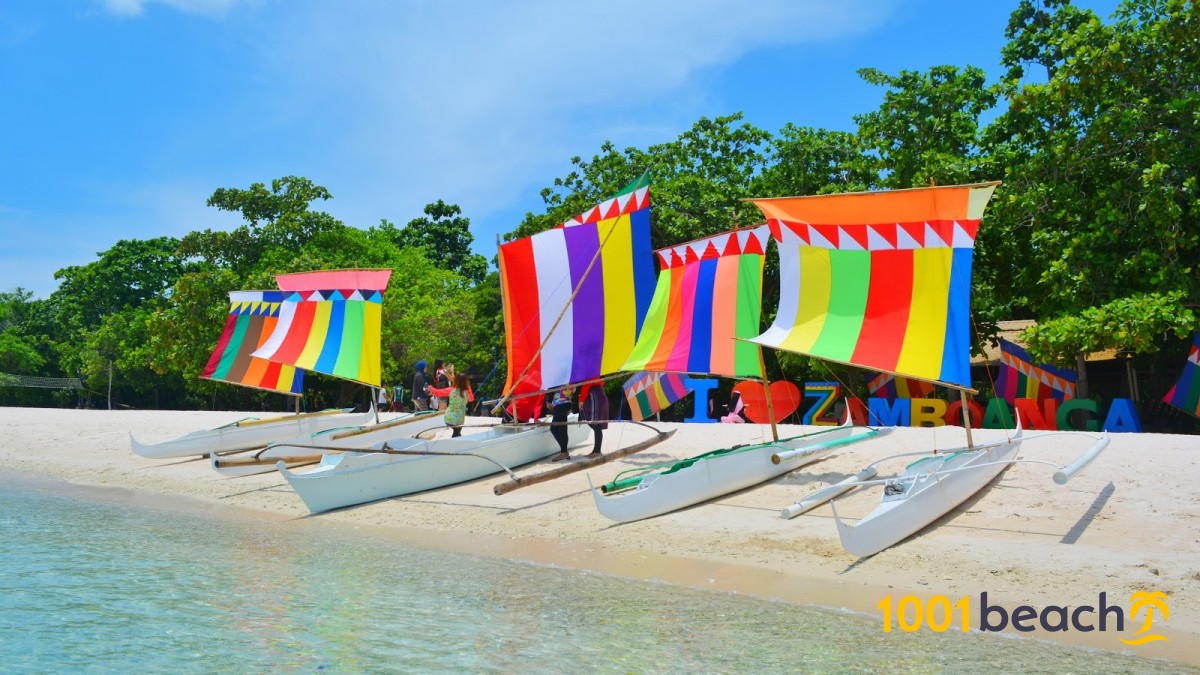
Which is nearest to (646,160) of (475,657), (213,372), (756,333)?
(213,372)

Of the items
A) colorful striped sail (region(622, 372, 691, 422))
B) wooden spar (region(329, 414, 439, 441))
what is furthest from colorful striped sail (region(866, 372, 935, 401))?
wooden spar (region(329, 414, 439, 441))

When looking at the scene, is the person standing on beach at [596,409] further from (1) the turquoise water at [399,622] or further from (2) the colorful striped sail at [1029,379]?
(2) the colorful striped sail at [1029,379]

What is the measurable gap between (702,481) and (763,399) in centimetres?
694

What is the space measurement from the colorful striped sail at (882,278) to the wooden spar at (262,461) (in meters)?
8.55

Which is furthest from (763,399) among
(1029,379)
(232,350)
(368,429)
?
(232,350)

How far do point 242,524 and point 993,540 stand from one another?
9315mm

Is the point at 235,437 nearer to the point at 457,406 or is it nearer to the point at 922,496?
the point at 457,406

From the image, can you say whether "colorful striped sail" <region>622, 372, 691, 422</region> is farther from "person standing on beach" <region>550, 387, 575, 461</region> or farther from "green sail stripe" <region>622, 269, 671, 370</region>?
"green sail stripe" <region>622, 269, 671, 370</region>

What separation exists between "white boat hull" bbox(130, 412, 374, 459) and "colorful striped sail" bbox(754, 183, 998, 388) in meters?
11.6

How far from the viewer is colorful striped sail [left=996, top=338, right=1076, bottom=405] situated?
19.4m

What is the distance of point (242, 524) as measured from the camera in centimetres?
1216

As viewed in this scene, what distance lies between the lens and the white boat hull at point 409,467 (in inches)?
492

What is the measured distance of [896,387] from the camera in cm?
2091

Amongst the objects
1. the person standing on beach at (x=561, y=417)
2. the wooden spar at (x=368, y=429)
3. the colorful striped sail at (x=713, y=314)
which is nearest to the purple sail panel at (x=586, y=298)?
the colorful striped sail at (x=713, y=314)
